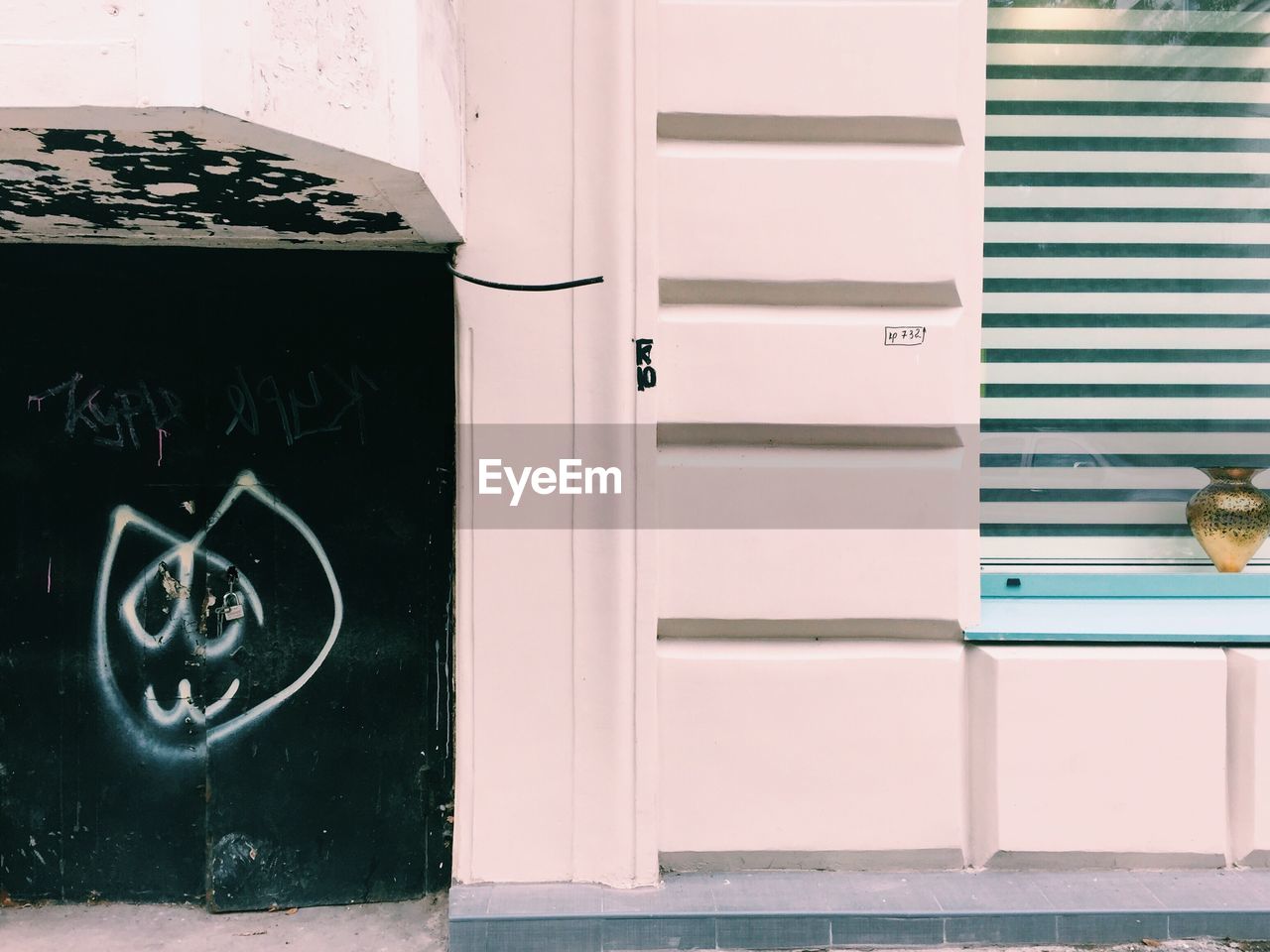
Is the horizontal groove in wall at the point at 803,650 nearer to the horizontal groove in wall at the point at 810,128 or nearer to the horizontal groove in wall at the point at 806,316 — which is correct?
the horizontal groove in wall at the point at 806,316

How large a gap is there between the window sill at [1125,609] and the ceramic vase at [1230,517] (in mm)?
99

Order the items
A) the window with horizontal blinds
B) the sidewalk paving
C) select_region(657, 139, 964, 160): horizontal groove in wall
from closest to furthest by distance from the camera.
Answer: the sidewalk paving, select_region(657, 139, 964, 160): horizontal groove in wall, the window with horizontal blinds

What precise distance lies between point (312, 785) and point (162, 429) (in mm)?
1405

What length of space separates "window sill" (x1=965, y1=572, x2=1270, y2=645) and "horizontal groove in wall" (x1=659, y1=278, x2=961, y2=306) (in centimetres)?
118

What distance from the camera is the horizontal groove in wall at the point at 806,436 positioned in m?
3.27

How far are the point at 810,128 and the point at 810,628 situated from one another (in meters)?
1.80

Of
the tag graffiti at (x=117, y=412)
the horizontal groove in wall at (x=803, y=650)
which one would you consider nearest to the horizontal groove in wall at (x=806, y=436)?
the horizontal groove in wall at (x=803, y=650)

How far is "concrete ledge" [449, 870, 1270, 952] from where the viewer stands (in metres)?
3.02

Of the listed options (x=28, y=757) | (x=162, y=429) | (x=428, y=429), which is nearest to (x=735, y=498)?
(x=428, y=429)

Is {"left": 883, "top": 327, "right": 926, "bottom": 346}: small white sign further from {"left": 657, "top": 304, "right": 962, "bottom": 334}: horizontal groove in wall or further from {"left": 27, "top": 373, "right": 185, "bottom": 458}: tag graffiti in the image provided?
{"left": 27, "top": 373, "right": 185, "bottom": 458}: tag graffiti

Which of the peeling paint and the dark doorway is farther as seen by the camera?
the dark doorway

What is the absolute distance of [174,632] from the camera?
332 centimetres

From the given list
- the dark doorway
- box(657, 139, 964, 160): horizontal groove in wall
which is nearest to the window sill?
box(657, 139, 964, 160): horizontal groove in wall

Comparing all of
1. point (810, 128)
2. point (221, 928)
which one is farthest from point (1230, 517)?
point (221, 928)
